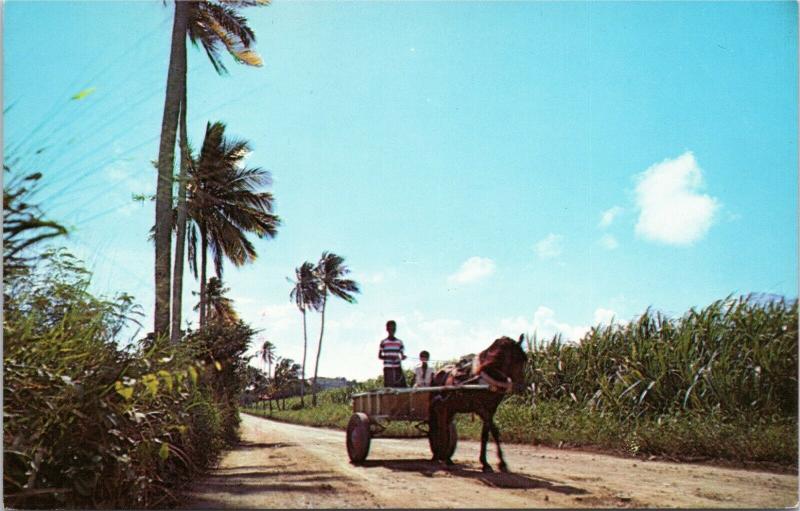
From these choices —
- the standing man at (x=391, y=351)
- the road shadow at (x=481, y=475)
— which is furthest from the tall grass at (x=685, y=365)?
the standing man at (x=391, y=351)

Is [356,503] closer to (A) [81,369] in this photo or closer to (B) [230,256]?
(A) [81,369]

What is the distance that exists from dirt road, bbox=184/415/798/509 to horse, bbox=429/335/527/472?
321mm

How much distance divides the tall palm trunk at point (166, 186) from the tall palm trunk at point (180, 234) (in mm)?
401

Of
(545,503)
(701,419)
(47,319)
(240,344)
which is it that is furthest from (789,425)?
(240,344)

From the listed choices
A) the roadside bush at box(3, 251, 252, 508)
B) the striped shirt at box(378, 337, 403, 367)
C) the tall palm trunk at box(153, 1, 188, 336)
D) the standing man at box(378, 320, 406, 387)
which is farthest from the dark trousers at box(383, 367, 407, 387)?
the roadside bush at box(3, 251, 252, 508)

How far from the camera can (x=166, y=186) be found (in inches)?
324

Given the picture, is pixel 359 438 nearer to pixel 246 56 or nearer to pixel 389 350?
pixel 389 350

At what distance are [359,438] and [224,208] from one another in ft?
28.0

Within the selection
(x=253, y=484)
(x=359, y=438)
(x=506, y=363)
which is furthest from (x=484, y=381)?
(x=253, y=484)

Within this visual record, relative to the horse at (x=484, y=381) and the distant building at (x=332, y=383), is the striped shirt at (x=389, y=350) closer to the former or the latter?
the horse at (x=484, y=381)

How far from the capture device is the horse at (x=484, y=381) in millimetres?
6215

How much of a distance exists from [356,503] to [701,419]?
19.5 ft

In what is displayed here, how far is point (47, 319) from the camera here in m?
4.17

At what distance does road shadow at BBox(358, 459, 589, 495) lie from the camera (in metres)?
5.16
